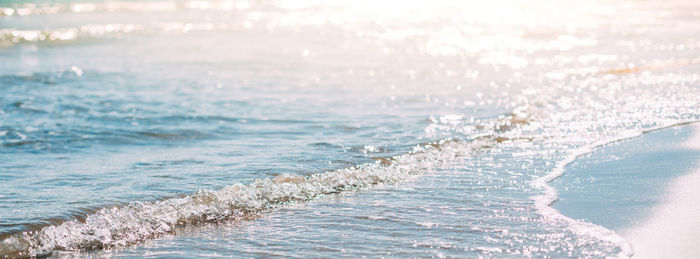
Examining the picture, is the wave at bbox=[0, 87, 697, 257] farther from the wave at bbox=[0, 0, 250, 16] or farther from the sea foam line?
the wave at bbox=[0, 0, 250, 16]

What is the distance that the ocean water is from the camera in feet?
15.6

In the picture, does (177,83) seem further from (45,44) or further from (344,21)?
(344,21)

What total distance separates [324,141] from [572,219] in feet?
11.4

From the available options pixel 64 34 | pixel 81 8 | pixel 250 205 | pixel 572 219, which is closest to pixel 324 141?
pixel 250 205

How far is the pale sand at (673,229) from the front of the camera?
13.8 ft

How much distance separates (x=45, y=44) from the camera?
2217 centimetres

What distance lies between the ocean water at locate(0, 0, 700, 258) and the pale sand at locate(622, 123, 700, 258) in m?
0.15

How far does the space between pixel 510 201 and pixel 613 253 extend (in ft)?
4.11

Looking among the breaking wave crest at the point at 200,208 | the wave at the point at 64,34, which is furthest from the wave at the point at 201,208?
the wave at the point at 64,34

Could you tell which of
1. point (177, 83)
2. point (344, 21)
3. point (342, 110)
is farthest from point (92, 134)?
point (344, 21)

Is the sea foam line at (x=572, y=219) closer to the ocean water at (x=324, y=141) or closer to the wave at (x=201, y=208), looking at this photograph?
the ocean water at (x=324, y=141)

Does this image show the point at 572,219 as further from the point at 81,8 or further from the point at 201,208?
the point at 81,8

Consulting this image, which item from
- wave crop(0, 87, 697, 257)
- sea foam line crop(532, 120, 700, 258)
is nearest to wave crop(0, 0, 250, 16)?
wave crop(0, 87, 697, 257)

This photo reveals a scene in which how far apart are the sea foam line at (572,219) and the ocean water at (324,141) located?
24 millimetres
